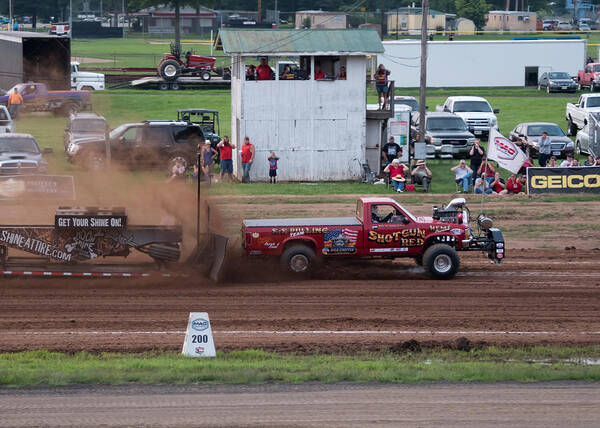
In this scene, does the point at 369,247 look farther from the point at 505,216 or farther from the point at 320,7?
the point at 320,7

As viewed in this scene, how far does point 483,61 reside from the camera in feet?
183

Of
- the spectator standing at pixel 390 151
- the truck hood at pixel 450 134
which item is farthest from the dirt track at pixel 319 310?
the truck hood at pixel 450 134

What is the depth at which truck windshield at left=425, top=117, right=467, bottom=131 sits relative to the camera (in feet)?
111

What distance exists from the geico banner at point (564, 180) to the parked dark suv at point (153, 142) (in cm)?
1052

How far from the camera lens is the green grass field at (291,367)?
35.9 ft

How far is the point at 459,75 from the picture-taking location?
56.2m

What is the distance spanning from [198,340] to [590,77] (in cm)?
4865

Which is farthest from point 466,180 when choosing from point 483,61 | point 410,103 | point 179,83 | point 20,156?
point 483,61

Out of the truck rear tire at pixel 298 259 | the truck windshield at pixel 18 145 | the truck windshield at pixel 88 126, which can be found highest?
the truck windshield at pixel 88 126

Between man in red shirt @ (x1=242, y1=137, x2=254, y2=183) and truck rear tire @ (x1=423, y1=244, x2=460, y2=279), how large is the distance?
12.3m

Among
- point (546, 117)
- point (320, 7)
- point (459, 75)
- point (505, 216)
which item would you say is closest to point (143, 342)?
point (505, 216)

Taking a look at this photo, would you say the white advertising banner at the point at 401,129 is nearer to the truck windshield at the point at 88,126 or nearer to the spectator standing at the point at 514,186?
the spectator standing at the point at 514,186

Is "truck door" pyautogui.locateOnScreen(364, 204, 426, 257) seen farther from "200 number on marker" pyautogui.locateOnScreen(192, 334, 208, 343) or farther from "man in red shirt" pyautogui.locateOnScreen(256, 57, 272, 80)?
"man in red shirt" pyautogui.locateOnScreen(256, 57, 272, 80)

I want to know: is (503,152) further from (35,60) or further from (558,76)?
(558,76)
